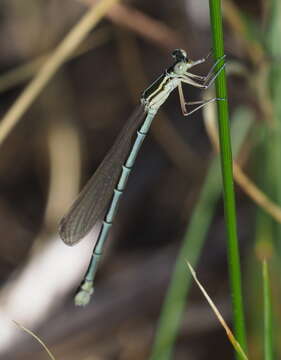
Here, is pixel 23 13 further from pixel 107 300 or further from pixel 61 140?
pixel 107 300

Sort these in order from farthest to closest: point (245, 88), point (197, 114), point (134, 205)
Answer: point (197, 114) → point (134, 205) → point (245, 88)

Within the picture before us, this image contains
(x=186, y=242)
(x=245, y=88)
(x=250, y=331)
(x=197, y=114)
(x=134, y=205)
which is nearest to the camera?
(x=186, y=242)

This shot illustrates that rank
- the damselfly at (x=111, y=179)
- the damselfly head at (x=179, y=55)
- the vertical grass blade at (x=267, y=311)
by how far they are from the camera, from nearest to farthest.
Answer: the vertical grass blade at (x=267, y=311) < the damselfly head at (x=179, y=55) < the damselfly at (x=111, y=179)

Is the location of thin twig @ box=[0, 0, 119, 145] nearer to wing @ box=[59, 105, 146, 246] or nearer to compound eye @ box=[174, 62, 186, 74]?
wing @ box=[59, 105, 146, 246]

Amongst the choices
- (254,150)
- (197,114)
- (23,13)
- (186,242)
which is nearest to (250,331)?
(186,242)

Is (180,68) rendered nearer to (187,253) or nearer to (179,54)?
(179,54)

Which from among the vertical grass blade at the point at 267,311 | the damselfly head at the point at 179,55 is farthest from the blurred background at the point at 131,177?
the vertical grass blade at the point at 267,311

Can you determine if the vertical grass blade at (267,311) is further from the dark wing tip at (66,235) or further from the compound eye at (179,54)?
the dark wing tip at (66,235)

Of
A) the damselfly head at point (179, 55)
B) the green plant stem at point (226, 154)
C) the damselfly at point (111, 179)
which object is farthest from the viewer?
the damselfly at point (111, 179)

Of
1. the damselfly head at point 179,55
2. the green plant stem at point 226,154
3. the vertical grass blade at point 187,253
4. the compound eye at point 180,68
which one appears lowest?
the vertical grass blade at point 187,253
